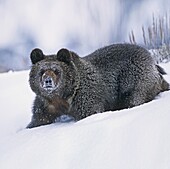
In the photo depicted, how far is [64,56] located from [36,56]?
32 cm

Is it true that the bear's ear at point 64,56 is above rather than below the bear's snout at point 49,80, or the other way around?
above

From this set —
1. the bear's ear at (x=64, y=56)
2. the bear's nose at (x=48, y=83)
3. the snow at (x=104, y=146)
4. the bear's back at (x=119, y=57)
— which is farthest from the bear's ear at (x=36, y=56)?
the snow at (x=104, y=146)

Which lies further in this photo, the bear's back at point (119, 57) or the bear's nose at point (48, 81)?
the bear's back at point (119, 57)

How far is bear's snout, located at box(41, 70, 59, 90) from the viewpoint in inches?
174

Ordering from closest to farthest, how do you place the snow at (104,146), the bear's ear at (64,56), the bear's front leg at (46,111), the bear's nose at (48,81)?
the snow at (104,146) → the bear's nose at (48,81) → the bear's ear at (64,56) → the bear's front leg at (46,111)

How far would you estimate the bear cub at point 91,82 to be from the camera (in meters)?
4.60

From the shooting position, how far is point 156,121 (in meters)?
2.77

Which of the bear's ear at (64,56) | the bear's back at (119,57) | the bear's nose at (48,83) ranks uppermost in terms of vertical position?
the bear's ear at (64,56)

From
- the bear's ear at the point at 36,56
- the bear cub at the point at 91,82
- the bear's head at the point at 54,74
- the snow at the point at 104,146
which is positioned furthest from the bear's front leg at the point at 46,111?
the snow at the point at 104,146

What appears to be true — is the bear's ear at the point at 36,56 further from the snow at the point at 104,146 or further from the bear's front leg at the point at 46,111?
the snow at the point at 104,146

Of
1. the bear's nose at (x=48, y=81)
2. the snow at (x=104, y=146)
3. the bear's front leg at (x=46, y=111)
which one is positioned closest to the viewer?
the snow at (x=104, y=146)

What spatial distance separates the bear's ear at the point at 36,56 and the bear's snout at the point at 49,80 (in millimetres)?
279

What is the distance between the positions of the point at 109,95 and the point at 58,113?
0.68 metres

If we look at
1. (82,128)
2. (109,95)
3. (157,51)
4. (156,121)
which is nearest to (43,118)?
(109,95)
